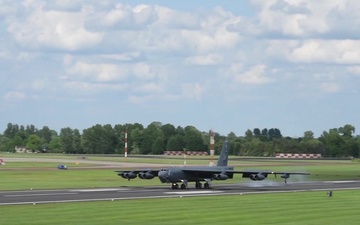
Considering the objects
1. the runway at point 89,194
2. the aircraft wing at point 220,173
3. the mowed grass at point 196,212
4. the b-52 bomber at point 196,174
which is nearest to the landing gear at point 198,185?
the b-52 bomber at point 196,174

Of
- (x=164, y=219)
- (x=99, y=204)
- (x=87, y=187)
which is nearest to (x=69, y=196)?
(x=99, y=204)

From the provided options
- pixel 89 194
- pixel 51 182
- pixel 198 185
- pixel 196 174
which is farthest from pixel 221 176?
pixel 51 182

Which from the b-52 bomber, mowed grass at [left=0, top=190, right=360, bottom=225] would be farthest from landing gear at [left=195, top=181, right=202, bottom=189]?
mowed grass at [left=0, top=190, right=360, bottom=225]

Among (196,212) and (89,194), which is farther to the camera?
(89,194)

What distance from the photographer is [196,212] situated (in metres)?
41.5

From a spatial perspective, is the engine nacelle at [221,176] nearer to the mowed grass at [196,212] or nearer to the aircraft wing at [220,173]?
the aircraft wing at [220,173]

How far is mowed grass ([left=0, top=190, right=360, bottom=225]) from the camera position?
3744 cm

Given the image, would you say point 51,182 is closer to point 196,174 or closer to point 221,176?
point 196,174

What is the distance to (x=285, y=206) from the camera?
45.2 metres

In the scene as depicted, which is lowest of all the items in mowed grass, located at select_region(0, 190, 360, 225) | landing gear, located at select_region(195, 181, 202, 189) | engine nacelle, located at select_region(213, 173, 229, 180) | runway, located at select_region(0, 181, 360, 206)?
mowed grass, located at select_region(0, 190, 360, 225)

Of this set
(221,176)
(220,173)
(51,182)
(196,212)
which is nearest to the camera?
(196,212)

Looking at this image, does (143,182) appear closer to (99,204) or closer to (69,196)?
(69,196)

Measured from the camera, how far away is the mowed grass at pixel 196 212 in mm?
37438

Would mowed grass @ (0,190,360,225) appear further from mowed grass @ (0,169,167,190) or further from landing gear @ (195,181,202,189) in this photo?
mowed grass @ (0,169,167,190)
